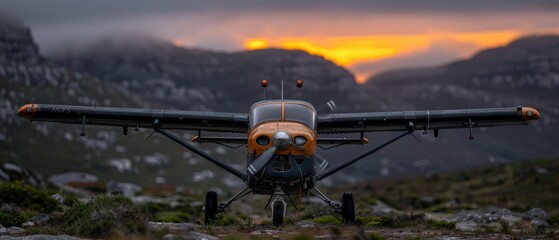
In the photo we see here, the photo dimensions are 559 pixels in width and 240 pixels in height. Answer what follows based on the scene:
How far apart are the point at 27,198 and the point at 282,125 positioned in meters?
10.9

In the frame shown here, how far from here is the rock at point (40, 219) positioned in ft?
80.8

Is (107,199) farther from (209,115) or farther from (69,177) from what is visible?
(69,177)

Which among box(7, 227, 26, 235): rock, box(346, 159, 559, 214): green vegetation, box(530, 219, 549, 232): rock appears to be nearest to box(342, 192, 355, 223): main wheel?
box(530, 219, 549, 232): rock

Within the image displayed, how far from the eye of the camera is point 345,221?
2736 centimetres

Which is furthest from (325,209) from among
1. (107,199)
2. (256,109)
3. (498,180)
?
(498,180)

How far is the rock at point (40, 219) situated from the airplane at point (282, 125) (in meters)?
4.76

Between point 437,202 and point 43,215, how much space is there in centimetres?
4169

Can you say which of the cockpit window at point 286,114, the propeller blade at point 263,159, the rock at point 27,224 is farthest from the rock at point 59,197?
the propeller blade at point 263,159

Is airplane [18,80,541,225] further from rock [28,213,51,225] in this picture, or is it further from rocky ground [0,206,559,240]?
rock [28,213,51,225]

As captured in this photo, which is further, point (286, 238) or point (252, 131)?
point (252, 131)

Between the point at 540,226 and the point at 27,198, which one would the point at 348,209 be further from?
the point at 27,198

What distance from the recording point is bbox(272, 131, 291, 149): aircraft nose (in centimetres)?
2417

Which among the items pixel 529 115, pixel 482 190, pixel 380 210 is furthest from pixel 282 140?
pixel 482 190

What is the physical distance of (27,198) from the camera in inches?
1227
